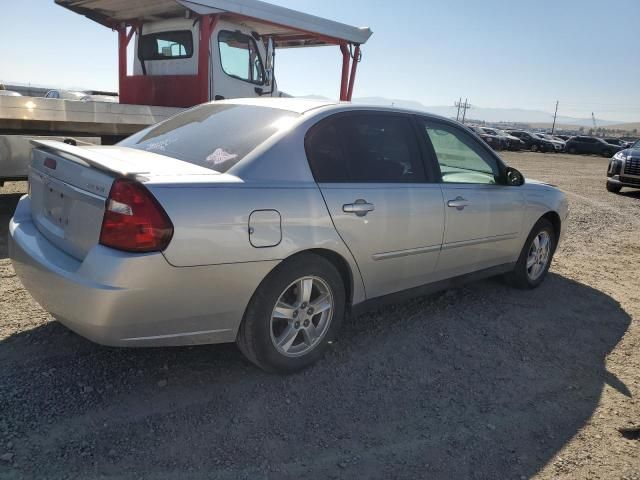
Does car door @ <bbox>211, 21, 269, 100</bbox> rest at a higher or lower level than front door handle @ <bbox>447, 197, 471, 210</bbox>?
higher

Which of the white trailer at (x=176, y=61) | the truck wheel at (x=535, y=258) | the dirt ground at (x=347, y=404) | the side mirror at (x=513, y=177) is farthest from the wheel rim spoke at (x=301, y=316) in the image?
the white trailer at (x=176, y=61)

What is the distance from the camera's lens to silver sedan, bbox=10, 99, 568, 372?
8.33 feet

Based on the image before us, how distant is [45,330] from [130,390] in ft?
3.24

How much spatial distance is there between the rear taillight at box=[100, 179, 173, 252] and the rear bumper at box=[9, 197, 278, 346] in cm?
5

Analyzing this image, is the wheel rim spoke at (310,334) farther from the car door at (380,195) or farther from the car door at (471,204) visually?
the car door at (471,204)

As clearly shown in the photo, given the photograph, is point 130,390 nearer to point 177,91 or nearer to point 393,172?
point 393,172

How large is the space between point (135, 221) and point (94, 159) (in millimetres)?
540

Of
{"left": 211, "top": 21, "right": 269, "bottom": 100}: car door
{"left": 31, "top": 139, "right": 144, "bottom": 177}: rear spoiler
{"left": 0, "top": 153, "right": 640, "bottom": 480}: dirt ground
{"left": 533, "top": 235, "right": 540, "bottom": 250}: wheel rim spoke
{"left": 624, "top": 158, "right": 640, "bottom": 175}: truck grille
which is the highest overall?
{"left": 211, "top": 21, "right": 269, "bottom": 100}: car door

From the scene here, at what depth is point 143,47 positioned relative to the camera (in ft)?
26.4

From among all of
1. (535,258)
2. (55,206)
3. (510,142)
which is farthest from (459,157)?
(510,142)

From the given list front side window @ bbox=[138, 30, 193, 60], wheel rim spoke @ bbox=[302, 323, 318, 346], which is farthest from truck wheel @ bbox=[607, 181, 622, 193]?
wheel rim spoke @ bbox=[302, 323, 318, 346]

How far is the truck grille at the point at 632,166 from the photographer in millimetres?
13725

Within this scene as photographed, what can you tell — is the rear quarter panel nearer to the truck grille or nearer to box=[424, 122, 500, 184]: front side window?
box=[424, 122, 500, 184]: front side window

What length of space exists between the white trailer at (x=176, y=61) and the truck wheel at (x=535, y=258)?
441 cm
